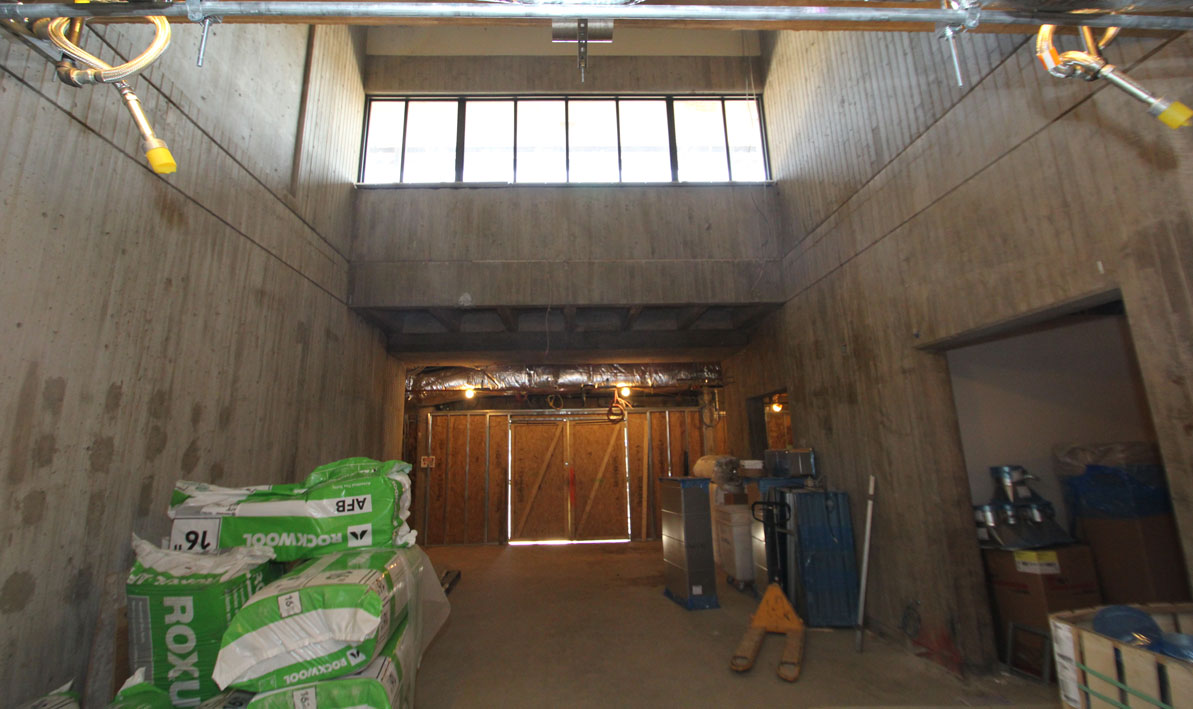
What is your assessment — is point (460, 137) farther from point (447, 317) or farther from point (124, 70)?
point (124, 70)

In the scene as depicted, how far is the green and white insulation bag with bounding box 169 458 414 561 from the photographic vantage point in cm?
246

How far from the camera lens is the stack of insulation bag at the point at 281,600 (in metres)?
1.85

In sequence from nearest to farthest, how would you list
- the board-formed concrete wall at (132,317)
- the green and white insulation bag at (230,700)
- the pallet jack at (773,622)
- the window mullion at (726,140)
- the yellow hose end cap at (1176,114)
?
the yellow hose end cap at (1176,114)
the green and white insulation bag at (230,700)
the board-formed concrete wall at (132,317)
the pallet jack at (773,622)
the window mullion at (726,140)

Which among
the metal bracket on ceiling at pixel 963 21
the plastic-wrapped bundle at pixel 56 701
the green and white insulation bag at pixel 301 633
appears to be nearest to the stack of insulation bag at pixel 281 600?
the green and white insulation bag at pixel 301 633

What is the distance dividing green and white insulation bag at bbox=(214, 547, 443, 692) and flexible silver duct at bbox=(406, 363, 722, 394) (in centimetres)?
617

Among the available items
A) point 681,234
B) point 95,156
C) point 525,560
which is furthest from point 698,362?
point 95,156

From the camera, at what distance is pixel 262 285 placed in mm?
3709

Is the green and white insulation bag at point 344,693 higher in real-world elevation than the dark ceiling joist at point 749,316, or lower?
lower

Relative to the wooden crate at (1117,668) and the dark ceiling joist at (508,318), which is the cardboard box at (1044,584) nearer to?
the wooden crate at (1117,668)

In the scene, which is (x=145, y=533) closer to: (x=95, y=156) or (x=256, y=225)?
(x=95, y=156)

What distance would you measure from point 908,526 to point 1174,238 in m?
2.45

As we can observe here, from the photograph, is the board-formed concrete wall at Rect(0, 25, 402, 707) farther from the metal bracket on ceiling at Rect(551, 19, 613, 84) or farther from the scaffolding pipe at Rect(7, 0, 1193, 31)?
the metal bracket on ceiling at Rect(551, 19, 613, 84)

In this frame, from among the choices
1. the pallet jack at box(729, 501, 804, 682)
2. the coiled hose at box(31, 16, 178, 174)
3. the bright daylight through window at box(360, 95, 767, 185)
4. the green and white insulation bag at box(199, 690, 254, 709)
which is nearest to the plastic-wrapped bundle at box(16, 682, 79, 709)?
the green and white insulation bag at box(199, 690, 254, 709)

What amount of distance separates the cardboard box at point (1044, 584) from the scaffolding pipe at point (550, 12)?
120 inches
